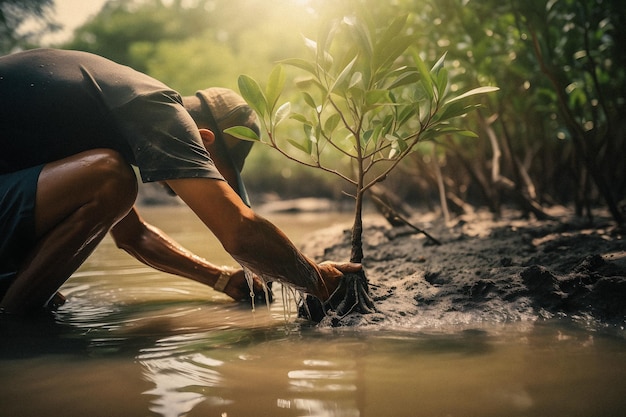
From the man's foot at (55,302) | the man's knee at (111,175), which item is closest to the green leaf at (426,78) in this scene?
the man's knee at (111,175)

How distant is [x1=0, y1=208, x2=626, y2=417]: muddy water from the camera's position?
44.4 inches

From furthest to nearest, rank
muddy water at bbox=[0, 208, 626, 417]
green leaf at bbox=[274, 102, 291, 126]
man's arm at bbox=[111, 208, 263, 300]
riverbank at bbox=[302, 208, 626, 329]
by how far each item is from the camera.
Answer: man's arm at bbox=[111, 208, 263, 300]
green leaf at bbox=[274, 102, 291, 126]
riverbank at bbox=[302, 208, 626, 329]
muddy water at bbox=[0, 208, 626, 417]

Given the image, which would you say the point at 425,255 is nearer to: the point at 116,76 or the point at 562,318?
Result: the point at 562,318

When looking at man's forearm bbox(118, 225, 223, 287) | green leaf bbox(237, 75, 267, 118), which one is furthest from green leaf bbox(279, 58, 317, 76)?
man's forearm bbox(118, 225, 223, 287)

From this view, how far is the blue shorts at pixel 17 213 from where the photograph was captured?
6.23 feet

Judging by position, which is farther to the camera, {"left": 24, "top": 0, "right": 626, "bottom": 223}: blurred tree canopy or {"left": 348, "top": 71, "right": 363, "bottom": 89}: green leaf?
{"left": 24, "top": 0, "right": 626, "bottom": 223}: blurred tree canopy

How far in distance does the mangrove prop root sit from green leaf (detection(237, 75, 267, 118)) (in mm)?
737

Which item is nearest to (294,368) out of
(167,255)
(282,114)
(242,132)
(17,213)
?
(242,132)

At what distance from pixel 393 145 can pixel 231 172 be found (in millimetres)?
734

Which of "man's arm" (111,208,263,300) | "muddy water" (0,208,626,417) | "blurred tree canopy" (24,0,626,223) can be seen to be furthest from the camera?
"blurred tree canopy" (24,0,626,223)

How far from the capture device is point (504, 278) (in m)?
2.06

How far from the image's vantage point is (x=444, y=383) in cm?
126

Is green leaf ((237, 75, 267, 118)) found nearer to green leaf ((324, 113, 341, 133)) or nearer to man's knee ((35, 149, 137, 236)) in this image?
green leaf ((324, 113, 341, 133))

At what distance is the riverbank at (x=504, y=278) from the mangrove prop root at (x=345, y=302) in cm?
5
